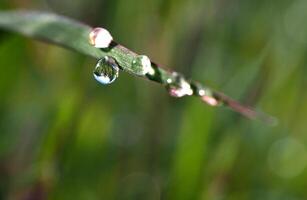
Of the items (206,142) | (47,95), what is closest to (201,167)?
(206,142)

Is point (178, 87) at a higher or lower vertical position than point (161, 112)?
lower

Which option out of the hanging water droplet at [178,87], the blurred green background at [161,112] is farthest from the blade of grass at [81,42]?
the blurred green background at [161,112]

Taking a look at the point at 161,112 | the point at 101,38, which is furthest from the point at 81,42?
the point at 161,112

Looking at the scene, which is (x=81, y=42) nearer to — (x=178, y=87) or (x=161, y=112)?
(x=178, y=87)

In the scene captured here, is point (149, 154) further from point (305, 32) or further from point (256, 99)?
point (305, 32)

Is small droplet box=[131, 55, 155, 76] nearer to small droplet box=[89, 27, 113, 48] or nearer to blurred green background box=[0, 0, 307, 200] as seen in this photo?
small droplet box=[89, 27, 113, 48]

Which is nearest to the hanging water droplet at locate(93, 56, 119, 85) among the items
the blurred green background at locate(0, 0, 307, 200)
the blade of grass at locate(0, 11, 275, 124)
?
the blade of grass at locate(0, 11, 275, 124)
